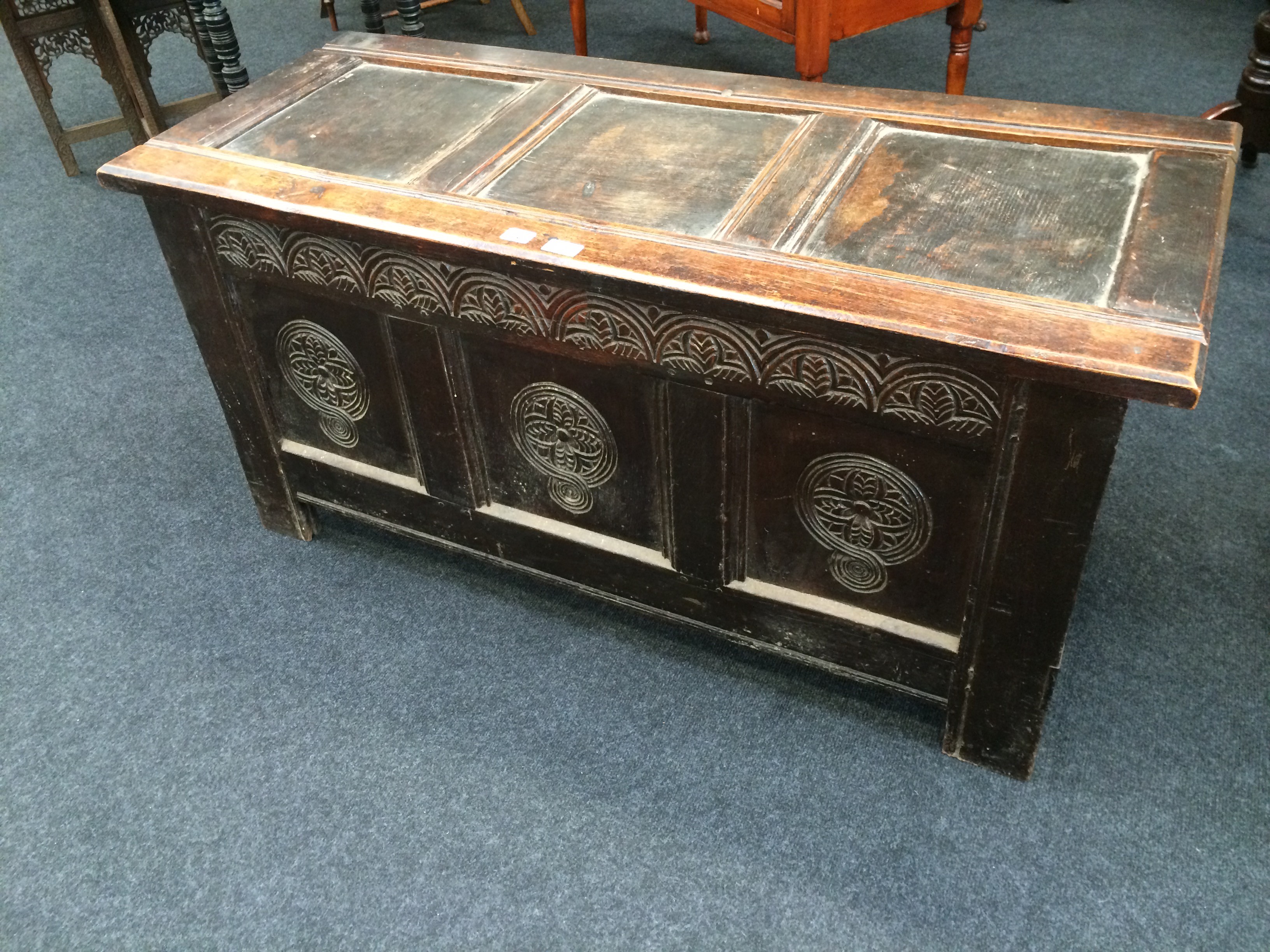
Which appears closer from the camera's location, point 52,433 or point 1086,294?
point 1086,294

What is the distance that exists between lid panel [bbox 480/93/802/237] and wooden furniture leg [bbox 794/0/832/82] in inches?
30.0

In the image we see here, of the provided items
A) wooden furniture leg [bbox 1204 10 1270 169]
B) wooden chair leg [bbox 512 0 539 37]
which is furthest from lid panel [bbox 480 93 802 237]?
wooden chair leg [bbox 512 0 539 37]

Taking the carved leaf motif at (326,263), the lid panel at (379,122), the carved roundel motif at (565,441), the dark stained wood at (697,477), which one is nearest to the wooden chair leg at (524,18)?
the lid panel at (379,122)

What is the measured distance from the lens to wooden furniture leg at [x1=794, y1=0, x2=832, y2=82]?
238cm

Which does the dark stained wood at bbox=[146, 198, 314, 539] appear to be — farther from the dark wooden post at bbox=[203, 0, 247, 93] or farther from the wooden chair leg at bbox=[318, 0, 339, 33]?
the wooden chair leg at bbox=[318, 0, 339, 33]

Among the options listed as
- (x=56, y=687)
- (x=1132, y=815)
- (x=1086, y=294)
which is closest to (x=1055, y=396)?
(x=1086, y=294)

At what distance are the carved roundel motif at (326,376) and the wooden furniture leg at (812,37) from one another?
1244 millimetres

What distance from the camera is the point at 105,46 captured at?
3238 millimetres

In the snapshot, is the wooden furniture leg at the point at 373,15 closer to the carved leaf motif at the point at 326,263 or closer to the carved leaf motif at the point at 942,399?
the carved leaf motif at the point at 326,263

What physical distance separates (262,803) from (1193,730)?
139 cm

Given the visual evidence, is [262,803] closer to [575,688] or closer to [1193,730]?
[575,688]

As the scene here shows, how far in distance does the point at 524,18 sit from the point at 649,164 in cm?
259

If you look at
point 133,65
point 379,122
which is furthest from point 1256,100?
point 133,65

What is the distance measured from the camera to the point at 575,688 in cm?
175
